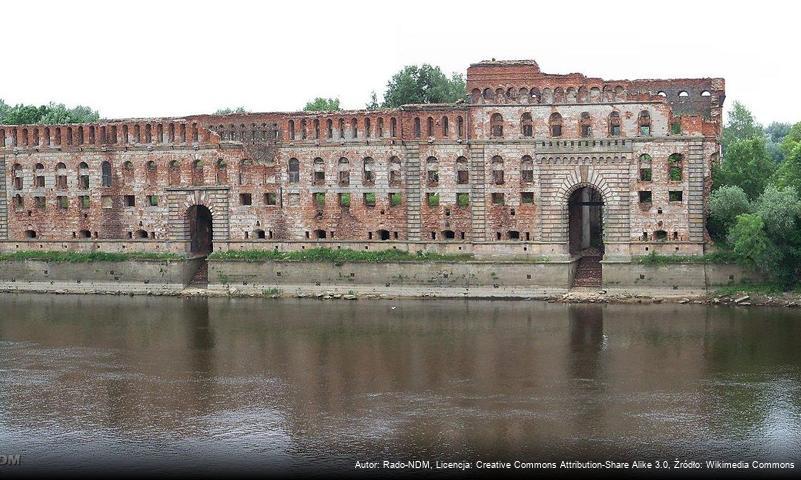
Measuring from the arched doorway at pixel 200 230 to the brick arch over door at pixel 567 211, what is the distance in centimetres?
1799

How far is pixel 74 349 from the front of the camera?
35812mm

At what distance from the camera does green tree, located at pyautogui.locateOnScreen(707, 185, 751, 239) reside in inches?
1734

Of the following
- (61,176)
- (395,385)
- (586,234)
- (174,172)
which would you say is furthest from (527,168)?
(61,176)

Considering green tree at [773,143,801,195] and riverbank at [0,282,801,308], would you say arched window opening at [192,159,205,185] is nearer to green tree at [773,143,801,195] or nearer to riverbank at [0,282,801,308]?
riverbank at [0,282,801,308]

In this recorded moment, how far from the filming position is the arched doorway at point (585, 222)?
50000 millimetres

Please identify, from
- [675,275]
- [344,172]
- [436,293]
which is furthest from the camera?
[344,172]

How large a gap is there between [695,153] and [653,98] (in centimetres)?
315

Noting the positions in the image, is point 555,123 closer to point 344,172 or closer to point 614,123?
point 614,123

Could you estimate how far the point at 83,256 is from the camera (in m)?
52.6

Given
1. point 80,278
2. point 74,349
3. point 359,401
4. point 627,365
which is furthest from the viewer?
point 80,278

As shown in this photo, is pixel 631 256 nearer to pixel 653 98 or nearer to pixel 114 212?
pixel 653 98

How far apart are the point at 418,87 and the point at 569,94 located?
22.5 m

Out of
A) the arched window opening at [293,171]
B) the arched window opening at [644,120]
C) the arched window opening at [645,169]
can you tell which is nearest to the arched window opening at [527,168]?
the arched window opening at [645,169]

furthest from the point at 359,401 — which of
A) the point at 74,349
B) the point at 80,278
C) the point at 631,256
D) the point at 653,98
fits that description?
the point at 80,278
